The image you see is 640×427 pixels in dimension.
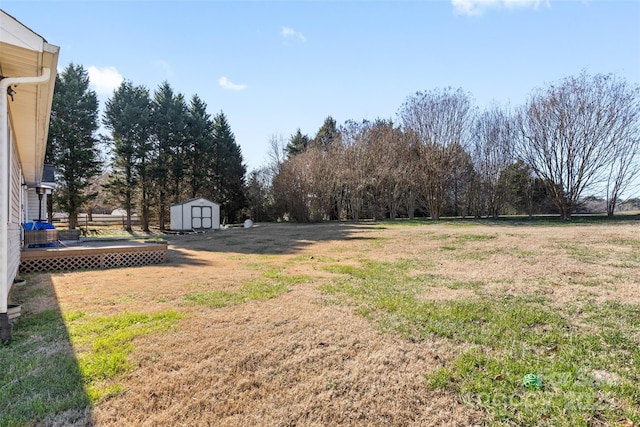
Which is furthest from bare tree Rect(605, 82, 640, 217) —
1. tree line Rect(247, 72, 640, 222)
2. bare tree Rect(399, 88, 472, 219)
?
bare tree Rect(399, 88, 472, 219)

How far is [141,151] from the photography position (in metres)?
24.3

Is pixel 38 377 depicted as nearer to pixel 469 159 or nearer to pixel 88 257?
pixel 88 257

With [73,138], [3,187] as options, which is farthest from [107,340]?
[73,138]

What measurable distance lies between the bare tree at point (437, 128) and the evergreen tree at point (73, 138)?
20884 millimetres

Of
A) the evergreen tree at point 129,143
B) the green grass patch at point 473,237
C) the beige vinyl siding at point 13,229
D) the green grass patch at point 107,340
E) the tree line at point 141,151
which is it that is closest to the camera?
the green grass patch at point 107,340

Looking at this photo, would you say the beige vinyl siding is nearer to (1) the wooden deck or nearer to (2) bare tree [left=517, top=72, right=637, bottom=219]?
(1) the wooden deck

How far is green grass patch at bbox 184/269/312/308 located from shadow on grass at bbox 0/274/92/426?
1582 mm

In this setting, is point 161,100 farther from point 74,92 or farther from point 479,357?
point 479,357

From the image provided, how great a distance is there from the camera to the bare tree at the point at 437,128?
20.2 meters

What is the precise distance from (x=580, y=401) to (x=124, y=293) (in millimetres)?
5690

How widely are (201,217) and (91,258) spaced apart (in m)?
14.6

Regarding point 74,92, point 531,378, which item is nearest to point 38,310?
point 531,378

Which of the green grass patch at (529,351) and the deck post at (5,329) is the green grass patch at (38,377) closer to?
the deck post at (5,329)

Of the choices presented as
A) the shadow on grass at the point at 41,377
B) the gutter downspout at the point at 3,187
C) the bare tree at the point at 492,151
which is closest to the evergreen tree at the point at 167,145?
the bare tree at the point at 492,151
